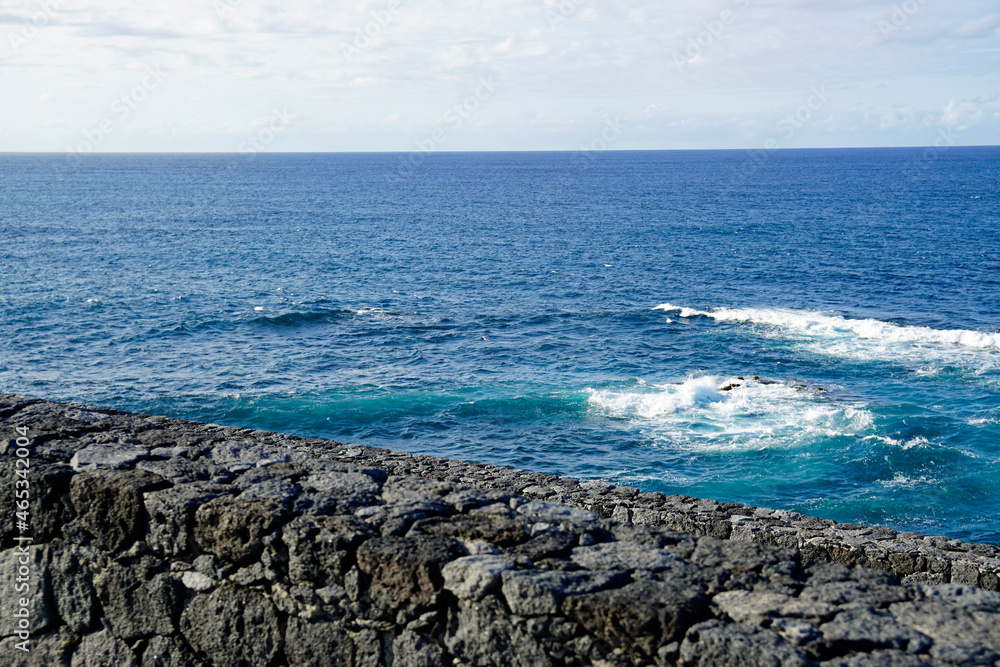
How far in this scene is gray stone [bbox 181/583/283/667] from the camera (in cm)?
488

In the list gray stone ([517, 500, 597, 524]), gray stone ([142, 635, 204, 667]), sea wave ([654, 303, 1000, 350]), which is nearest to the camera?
gray stone ([142, 635, 204, 667])

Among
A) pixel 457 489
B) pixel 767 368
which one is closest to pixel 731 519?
pixel 457 489

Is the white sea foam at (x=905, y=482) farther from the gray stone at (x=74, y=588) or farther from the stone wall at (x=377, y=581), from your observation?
the gray stone at (x=74, y=588)

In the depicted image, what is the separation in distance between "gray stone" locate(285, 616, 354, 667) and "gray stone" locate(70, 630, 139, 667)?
3.96 feet

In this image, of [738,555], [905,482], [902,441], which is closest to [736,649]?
[738,555]

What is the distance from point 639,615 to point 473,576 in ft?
2.94

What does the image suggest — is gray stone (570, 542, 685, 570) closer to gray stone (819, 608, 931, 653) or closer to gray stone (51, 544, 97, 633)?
gray stone (819, 608, 931, 653)

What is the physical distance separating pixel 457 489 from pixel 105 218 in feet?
319

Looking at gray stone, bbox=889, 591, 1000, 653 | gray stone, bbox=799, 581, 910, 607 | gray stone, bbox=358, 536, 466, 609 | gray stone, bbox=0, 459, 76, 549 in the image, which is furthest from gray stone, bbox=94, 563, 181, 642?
gray stone, bbox=889, 591, 1000, 653

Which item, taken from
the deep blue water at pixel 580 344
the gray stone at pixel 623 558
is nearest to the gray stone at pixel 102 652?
the gray stone at pixel 623 558

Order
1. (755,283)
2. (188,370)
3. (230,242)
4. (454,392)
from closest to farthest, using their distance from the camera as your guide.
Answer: (454,392) → (188,370) → (755,283) → (230,242)

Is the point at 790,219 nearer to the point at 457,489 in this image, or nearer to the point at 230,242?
the point at 230,242

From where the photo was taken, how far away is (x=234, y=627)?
16.2 ft

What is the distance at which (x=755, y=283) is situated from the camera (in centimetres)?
5453
